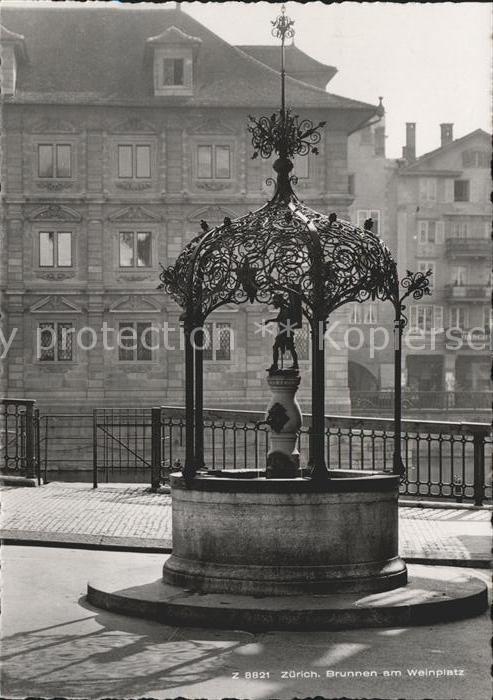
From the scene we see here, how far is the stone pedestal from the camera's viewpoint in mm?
9430

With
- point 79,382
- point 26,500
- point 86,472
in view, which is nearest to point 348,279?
point 26,500

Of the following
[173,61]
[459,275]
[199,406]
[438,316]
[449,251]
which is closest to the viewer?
A: [199,406]

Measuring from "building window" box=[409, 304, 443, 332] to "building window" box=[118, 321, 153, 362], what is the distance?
24.1 meters

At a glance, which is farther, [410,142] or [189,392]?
[410,142]

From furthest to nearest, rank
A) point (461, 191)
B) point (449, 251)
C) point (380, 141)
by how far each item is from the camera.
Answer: point (380, 141) → point (461, 191) → point (449, 251)

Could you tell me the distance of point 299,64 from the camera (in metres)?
49.1

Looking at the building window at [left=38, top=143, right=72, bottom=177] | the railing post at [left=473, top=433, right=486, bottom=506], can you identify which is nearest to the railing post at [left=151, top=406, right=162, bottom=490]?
the railing post at [left=473, top=433, right=486, bottom=506]

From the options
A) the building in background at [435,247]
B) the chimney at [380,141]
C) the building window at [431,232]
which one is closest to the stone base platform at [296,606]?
the building in background at [435,247]

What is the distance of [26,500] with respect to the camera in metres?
16.0

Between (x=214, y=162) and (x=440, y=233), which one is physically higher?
(x=214, y=162)

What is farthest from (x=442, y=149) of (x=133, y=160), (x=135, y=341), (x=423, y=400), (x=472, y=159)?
(x=135, y=341)

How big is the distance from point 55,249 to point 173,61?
27.3 feet

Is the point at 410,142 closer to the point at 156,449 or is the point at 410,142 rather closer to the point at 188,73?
the point at 188,73

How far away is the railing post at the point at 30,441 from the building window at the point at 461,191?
51.3 m
